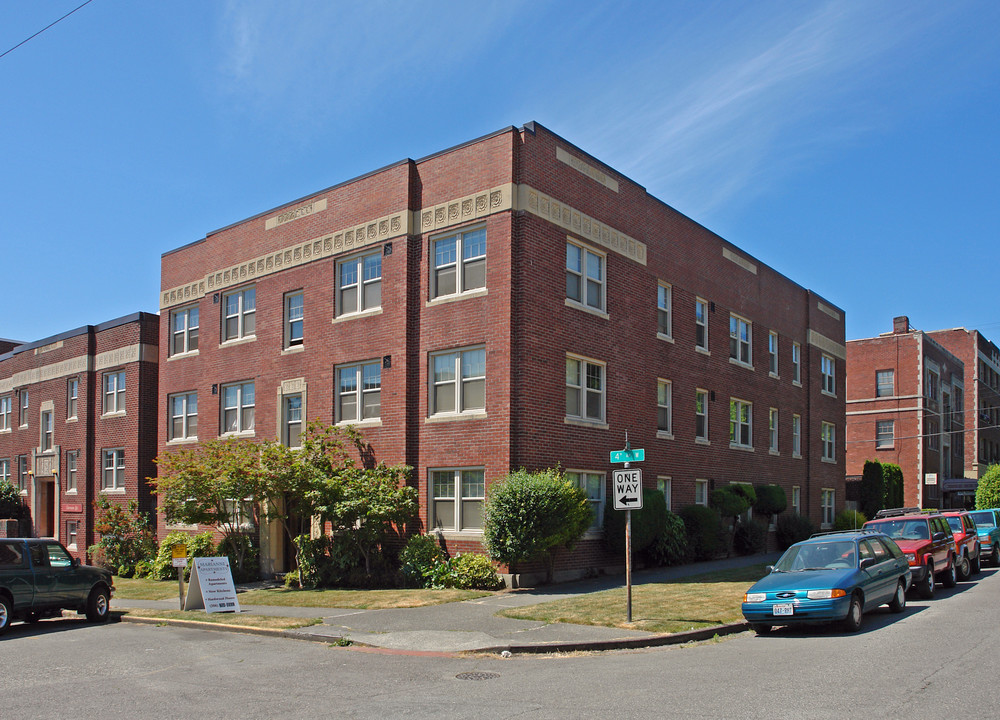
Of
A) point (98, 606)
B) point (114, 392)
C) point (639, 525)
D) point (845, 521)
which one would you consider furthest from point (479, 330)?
point (845, 521)

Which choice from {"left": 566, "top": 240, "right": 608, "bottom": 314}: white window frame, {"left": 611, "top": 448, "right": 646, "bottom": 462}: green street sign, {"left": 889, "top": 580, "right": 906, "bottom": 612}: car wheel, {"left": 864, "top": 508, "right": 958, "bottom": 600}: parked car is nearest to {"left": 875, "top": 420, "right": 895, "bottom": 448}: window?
Result: {"left": 864, "top": 508, "right": 958, "bottom": 600}: parked car

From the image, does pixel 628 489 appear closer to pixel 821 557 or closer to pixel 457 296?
pixel 821 557

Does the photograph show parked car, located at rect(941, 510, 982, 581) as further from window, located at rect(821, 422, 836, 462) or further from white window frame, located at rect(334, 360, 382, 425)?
window, located at rect(821, 422, 836, 462)

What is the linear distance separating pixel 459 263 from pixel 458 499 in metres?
5.67

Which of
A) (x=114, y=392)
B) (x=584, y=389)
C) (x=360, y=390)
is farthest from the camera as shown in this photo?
(x=114, y=392)

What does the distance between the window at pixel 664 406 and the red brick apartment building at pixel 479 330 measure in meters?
0.13

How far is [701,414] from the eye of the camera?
28031mm

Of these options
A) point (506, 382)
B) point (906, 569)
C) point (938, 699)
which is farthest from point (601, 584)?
point (938, 699)

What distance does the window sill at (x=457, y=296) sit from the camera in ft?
68.3

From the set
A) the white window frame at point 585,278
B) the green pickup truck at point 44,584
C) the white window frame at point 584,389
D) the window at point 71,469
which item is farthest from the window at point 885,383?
the green pickup truck at point 44,584

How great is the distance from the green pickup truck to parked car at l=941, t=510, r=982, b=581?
18.3 meters

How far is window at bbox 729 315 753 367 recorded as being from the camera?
30.4 meters

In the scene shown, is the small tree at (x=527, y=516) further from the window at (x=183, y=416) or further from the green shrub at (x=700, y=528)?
the window at (x=183, y=416)

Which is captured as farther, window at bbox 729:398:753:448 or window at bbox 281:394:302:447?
window at bbox 729:398:753:448
